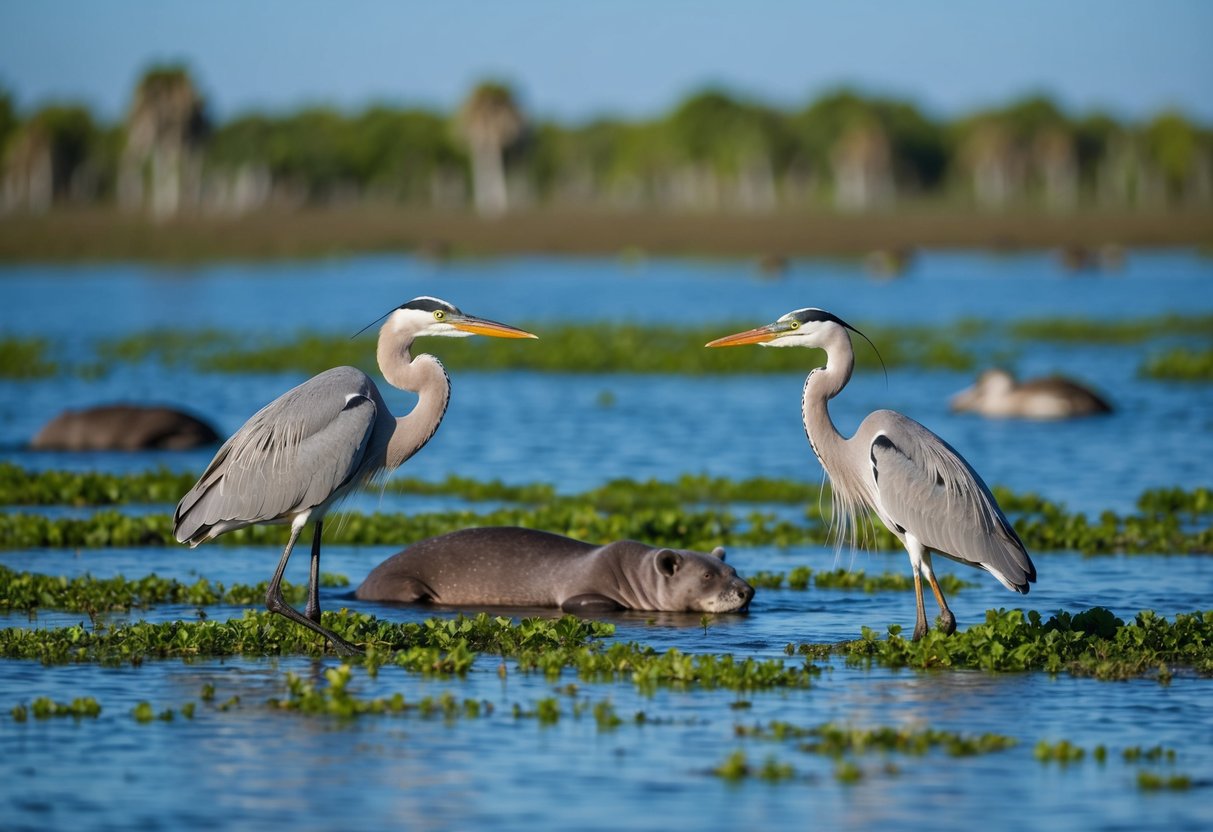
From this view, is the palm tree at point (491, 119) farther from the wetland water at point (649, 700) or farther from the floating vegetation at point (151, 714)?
the floating vegetation at point (151, 714)

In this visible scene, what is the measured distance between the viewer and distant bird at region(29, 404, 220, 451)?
60.2ft

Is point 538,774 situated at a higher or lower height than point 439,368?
lower

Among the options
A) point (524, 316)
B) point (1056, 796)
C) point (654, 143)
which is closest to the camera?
point (1056, 796)

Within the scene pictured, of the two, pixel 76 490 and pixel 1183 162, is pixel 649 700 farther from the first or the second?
pixel 1183 162

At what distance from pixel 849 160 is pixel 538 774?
13457 centimetres

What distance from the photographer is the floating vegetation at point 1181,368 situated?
24.9 meters

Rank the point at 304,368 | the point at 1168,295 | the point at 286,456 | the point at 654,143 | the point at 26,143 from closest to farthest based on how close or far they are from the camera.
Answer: the point at 286,456 < the point at 304,368 < the point at 1168,295 < the point at 26,143 < the point at 654,143

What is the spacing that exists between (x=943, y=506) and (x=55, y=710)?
14.4 ft

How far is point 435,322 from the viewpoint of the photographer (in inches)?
391

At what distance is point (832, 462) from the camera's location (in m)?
9.77

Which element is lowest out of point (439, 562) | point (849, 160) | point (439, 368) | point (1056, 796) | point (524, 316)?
point (1056, 796)

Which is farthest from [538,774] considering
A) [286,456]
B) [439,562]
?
[439,562]

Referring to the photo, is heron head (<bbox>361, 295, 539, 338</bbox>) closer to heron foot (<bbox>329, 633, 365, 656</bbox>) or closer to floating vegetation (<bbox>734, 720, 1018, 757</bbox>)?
heron foot (<bbox>329, 633, 365, 656</bbox>)

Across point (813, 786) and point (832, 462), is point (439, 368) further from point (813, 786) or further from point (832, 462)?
point (813, 786)
